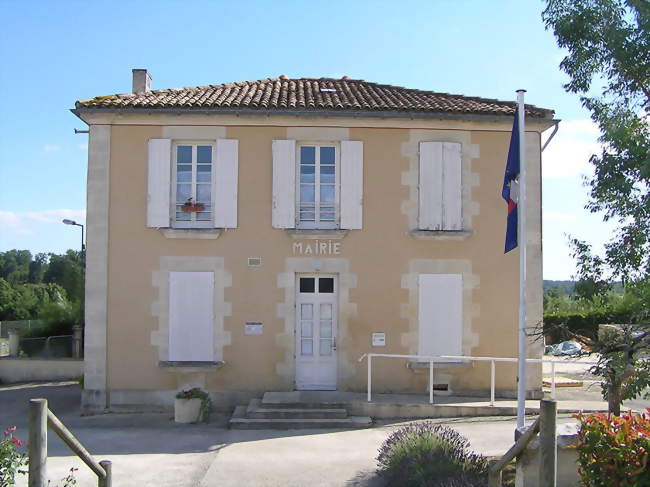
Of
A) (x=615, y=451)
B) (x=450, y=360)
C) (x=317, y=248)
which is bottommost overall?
(x=450, y=360)

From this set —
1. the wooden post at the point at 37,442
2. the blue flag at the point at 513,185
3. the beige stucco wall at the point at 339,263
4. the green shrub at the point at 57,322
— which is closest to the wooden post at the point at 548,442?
the blue flag at the point at 513,185

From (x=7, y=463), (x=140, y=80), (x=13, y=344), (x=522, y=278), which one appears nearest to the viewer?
(x=7, y=463)

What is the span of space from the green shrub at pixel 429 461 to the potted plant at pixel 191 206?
600cm

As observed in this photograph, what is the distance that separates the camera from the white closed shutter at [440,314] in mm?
11859

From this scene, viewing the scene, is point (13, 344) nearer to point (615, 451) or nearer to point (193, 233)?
point (193, 233)

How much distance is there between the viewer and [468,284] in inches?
471

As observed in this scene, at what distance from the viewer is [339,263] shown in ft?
39.0

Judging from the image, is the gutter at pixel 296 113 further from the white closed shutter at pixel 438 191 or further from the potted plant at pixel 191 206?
the potted plant at pixel 191 206

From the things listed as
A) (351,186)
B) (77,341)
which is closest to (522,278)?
(351,186)

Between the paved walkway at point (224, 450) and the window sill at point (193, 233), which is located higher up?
the window sill at point (193, 233)

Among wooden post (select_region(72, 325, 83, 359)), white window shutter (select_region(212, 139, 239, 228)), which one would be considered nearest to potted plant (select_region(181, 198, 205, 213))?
white window shutter (select_region(212, 139, 239, 228))

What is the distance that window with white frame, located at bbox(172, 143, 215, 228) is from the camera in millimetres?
11883

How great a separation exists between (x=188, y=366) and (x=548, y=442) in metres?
7.86

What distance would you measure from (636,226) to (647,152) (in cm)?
72
